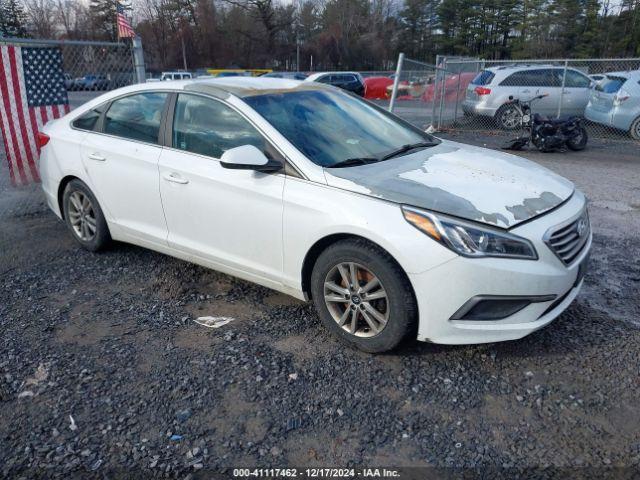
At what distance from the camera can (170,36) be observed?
6444 centimetres

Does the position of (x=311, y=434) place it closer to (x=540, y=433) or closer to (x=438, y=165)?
(x=540, y=433)

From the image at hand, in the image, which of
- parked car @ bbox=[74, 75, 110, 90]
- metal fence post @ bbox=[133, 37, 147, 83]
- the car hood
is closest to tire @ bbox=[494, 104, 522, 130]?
metal fence post @ bbox=[133, 37, 147, 83]

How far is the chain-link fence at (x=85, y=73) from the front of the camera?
6.56 meters

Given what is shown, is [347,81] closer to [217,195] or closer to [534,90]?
[534,90]

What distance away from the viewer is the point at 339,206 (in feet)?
10.2

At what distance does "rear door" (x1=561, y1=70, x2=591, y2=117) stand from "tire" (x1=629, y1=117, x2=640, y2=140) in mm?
1894

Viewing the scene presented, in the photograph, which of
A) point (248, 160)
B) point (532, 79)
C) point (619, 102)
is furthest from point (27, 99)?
point (532, 79)

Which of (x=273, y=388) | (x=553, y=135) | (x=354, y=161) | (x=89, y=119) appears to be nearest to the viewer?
(x=273, y=388)

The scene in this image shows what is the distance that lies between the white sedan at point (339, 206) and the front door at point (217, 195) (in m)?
0.01

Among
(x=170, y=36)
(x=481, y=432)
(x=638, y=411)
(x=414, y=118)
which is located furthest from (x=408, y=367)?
(x=170, y=36)

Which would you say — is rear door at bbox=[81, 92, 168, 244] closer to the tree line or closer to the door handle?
the door handle

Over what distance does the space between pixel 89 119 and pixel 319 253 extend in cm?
280

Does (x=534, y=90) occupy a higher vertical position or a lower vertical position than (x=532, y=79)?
lower

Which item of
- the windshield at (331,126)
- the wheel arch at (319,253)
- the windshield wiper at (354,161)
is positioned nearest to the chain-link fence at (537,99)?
the windshield at (331,126)
